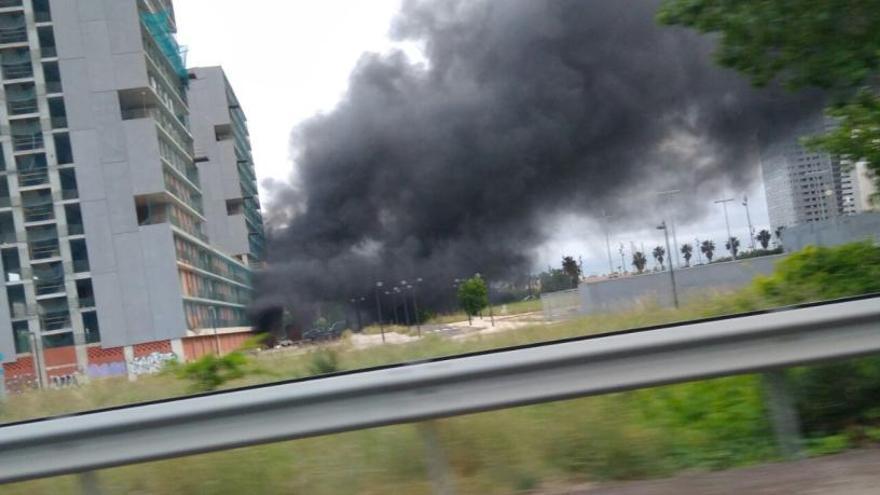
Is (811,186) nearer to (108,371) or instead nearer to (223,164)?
(108,371)

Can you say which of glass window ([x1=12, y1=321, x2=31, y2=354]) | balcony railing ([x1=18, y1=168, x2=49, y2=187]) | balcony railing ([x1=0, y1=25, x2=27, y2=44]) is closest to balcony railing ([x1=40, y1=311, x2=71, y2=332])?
glass window ([x1=12, y1=321, x2=31, y2=354])

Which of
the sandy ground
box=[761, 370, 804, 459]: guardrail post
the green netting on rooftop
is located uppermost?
the green netting on rooftop

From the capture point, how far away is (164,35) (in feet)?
93.4

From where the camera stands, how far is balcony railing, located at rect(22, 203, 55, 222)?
66.4ft

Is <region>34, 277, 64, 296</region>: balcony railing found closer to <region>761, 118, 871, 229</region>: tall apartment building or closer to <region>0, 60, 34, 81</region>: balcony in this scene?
<region>0, 60, 34, 81</region>: balcony

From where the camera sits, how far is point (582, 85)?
10.7 m

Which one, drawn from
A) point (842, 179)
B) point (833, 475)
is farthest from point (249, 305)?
point (833, 475)

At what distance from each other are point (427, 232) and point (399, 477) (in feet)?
13.8

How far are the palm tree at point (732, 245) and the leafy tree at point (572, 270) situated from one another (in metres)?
1.45

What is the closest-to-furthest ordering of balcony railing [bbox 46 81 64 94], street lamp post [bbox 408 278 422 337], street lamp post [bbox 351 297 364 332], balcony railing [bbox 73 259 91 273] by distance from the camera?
street lamp post [bbox 408 278 422 337] < street lamp post [bbox 351 297 364 332] < balcony railing [bbox 46 81 64 94] < balcony railing [bbox 73 259 91 273]

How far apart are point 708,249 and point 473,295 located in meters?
2.32

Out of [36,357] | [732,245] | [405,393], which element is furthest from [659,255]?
[36,357]

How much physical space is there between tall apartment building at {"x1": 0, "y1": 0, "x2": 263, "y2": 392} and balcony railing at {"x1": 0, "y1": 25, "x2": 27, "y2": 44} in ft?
0.11

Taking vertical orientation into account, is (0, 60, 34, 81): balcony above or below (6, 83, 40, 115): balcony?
above
